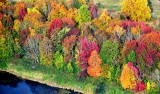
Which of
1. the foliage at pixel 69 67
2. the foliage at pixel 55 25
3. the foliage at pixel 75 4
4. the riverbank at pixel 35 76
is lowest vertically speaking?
the riverbank at pixel 35 76

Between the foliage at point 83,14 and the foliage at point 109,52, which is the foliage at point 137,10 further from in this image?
the foliage at point 109,52

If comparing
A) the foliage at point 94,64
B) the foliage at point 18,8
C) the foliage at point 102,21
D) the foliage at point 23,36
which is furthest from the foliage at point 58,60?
the foliage at point 18,8

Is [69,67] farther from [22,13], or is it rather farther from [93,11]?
[22,13]

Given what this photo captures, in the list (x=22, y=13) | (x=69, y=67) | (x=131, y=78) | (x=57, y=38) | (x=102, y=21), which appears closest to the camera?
(x=131, y=78)

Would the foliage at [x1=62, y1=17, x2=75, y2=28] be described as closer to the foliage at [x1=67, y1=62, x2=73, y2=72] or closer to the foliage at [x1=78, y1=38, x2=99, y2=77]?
the foliage at [x1=78, y1=38, x2=99, y2=77]

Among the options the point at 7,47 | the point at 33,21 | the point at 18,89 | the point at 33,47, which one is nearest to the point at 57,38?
the point at 33,47
